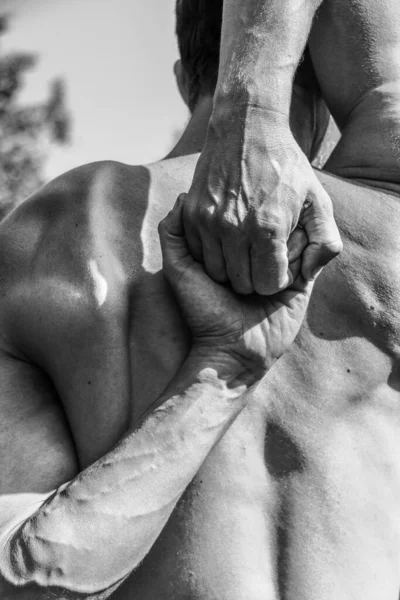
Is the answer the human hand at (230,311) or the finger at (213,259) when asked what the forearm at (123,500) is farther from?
the finger at (213,259)

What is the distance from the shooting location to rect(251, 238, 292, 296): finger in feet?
5.30

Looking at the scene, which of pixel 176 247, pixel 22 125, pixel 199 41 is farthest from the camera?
pixel 22 125

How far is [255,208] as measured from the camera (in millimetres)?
1625

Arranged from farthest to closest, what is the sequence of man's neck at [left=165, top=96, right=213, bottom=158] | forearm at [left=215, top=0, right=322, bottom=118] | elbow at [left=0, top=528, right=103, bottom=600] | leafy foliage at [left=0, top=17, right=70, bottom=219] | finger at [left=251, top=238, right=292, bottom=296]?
leafy foliage at [left=0, top=17, right=70, bottom=219]
man's neck at [left=165, top=96, right=213, bottom=158]
forearm at [left=215, top=0, right=322, bottom=118]
finger at [left=251, top=238, right=292, bottom=296]
elbow at [left=0, top=528, right=103, bottom=600]

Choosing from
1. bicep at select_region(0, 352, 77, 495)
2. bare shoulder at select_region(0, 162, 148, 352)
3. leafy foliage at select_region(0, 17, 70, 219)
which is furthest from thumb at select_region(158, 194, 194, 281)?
leafy foliage at select_region(0, 17, 70, 219)

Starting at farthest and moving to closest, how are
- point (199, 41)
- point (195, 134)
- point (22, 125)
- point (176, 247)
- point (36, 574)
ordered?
point (22, 125) < point (199, 41) < point (195, 134) < point (176, 247) < point (36, 574)

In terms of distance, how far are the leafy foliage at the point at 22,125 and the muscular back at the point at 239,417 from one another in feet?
41.5

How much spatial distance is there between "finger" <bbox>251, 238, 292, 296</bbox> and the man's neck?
0.57 metres

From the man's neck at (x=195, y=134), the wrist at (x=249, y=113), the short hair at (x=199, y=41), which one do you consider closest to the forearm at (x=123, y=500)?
the wrist at (x=249, y=113)

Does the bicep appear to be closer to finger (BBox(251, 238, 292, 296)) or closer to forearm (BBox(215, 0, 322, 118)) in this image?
finger (BBox(251, 238, 292, 296))

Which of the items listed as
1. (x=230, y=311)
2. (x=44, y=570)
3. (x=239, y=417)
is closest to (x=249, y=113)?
(x=230, y=311)

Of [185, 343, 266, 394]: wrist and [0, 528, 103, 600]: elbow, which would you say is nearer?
[0, 528, 103, 600]: elbow

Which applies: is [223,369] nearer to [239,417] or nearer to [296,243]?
[239,417]

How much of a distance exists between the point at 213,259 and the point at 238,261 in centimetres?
6
